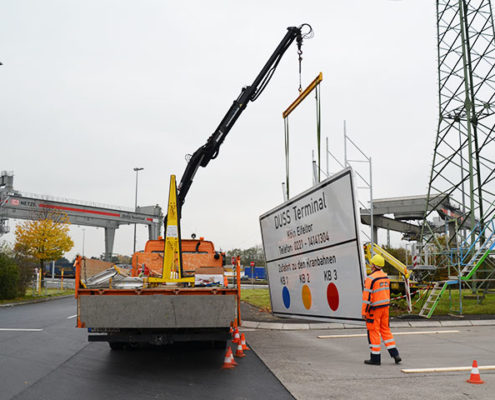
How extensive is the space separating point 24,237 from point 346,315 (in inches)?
994

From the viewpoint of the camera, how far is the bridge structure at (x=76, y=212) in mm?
30566

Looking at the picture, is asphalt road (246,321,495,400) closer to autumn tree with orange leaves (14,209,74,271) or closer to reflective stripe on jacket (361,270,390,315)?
reflective stripe on jacket (361,270,390,315)

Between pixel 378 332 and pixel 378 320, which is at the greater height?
pixel 378 320

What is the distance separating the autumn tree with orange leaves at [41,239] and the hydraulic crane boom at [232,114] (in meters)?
17.8

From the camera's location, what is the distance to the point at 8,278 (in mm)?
21219

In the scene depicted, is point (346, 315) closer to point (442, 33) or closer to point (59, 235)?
point (442, 33)

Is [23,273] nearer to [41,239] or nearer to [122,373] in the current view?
[41,239]

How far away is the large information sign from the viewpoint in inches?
238

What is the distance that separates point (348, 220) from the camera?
605cm

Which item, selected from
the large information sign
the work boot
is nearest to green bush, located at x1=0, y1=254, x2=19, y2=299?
the large information sign

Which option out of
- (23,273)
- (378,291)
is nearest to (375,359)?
Answer: (378,291)

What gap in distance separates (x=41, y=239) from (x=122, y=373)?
73.4 feet

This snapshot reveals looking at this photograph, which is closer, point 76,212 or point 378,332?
point 378,332

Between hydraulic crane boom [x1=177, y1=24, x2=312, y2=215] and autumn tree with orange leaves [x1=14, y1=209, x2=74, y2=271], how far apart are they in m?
17.8
